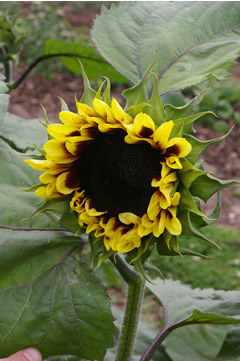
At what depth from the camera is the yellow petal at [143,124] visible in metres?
0.71

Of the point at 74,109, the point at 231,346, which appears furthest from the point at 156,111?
the point at 74,109

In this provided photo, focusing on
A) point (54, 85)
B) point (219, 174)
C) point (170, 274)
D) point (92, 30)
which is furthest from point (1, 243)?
point (54, 85)

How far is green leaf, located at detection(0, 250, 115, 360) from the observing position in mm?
857

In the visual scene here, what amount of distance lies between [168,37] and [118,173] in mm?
346

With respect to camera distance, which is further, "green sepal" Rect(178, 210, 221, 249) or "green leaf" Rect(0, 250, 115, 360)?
"green leaf" Rect(0, 250, 115, 360)

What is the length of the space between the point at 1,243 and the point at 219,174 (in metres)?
2.99

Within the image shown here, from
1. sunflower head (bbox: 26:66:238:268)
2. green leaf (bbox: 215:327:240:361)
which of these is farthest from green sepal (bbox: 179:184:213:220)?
green leaf (bbox: 215:327:240:361)

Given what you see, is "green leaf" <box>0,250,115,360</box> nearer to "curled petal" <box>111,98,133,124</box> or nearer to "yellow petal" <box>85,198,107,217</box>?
"yellow petal" <box>85,198,107,217</box>

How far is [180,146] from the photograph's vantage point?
2.31 ft

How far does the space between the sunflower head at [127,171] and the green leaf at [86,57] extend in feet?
1.82

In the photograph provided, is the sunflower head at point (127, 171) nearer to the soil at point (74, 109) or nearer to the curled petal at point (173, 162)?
the curled petal at point (173, 162)

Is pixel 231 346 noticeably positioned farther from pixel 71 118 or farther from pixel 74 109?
pixel 74 109

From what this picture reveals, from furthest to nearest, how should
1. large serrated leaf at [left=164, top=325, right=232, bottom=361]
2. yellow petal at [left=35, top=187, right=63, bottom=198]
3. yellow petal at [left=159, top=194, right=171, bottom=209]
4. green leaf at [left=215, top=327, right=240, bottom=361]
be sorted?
large serrated leaf at [left=164, top=325, right=232, bottom=361]
green leaf at [left=215, top=327, right=240, bottom=361]
yellow petal at [left=35, top=187, right=63, bottom=198]
yellow petal at [left=159, top=194, right=171, bottom=209]

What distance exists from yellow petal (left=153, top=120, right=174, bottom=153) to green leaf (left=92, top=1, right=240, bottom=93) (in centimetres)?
23
